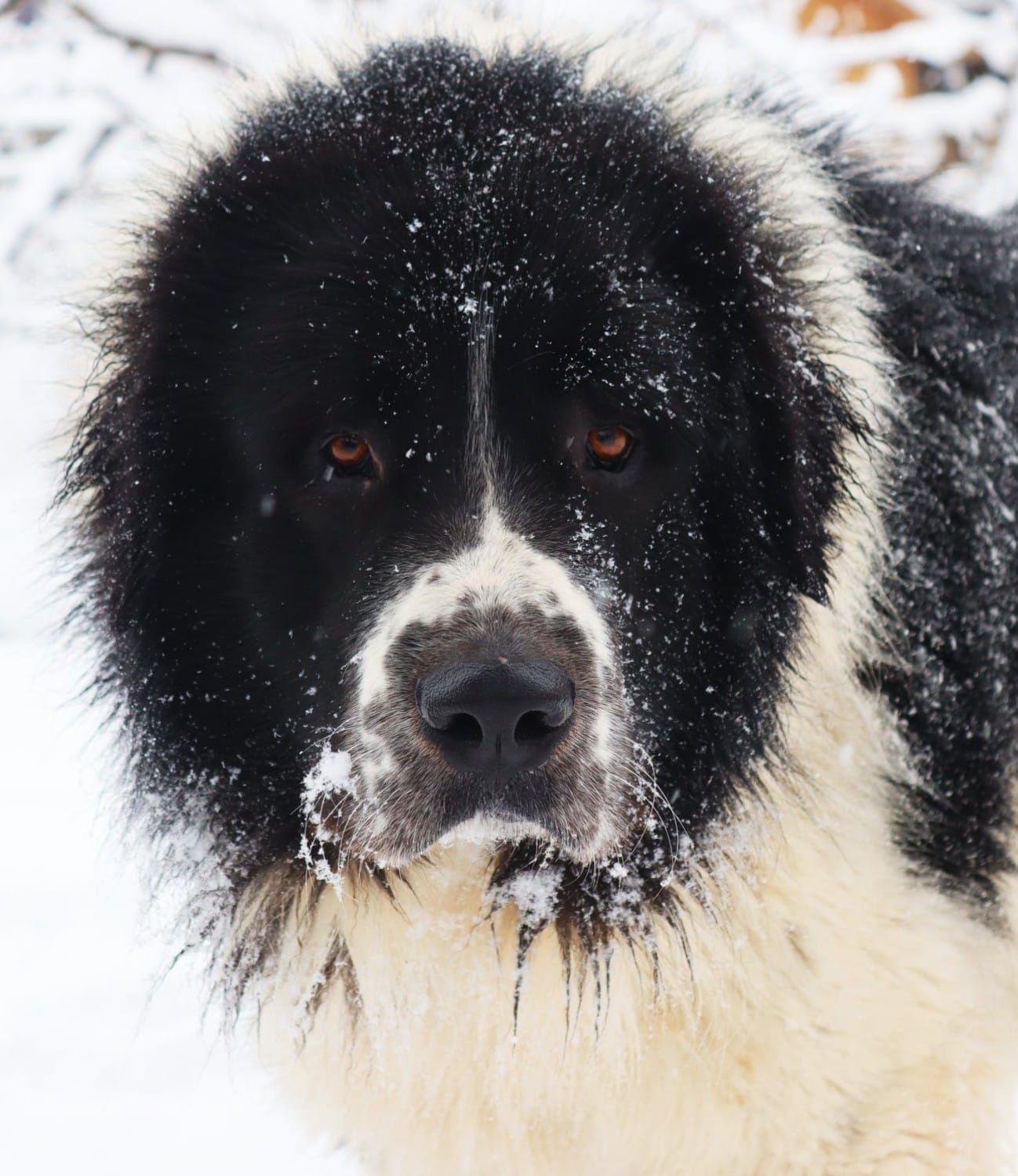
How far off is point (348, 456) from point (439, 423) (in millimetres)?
174

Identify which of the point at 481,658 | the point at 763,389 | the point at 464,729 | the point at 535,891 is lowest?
the point at 535,891

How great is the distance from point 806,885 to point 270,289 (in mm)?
1449

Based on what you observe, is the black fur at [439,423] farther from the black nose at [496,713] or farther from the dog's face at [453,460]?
the black nose at [496,713]

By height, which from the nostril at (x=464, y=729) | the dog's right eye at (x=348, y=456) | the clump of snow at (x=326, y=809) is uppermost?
the dog's right eye at (x=348, y=456)

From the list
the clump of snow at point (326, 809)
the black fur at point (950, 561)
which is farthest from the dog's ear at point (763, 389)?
the clump of snow at point (326, 809)

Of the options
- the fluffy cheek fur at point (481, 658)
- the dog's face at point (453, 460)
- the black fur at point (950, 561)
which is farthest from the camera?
the black fur at point (950, 561)

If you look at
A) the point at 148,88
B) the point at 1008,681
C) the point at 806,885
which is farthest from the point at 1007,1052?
the point at 148,88

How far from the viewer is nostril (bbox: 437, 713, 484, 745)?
2.02 m

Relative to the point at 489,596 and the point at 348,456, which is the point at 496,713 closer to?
the point at 489,596

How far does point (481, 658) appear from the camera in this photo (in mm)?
1985

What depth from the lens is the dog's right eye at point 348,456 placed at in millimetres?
2316

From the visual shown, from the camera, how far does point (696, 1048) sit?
242 centimetres

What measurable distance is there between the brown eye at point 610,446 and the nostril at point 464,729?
1.86 feet

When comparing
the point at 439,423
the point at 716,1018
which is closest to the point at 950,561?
the point at 716,1018
